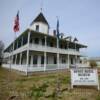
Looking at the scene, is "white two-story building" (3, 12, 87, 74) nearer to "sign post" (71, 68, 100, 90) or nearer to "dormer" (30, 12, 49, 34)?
"dormer" (30, 12, 49, 34)

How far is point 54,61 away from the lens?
93.3 ft

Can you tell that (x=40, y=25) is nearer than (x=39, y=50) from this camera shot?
No

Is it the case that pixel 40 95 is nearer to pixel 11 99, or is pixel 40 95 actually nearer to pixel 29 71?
pixel 11 99

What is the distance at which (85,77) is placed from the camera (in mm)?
9672

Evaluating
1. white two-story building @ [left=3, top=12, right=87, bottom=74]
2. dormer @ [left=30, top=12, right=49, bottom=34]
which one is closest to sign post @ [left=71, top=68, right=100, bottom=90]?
white two-story building @ [left=3, top=12, right=87, bottom=74]

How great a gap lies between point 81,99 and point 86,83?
2.39 meters

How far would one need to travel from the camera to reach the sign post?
955cm

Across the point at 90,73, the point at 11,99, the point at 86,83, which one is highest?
the point at 90,73

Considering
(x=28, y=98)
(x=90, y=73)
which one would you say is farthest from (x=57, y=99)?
(x=90, y=73)

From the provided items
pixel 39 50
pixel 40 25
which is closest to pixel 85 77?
pixel 39 50

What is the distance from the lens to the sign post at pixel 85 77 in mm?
9547

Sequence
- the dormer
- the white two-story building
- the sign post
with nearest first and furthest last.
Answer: the sign post, the white two-story building, the dormer

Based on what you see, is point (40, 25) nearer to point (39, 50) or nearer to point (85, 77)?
point (39, 50)

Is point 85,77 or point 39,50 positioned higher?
point 39,50
